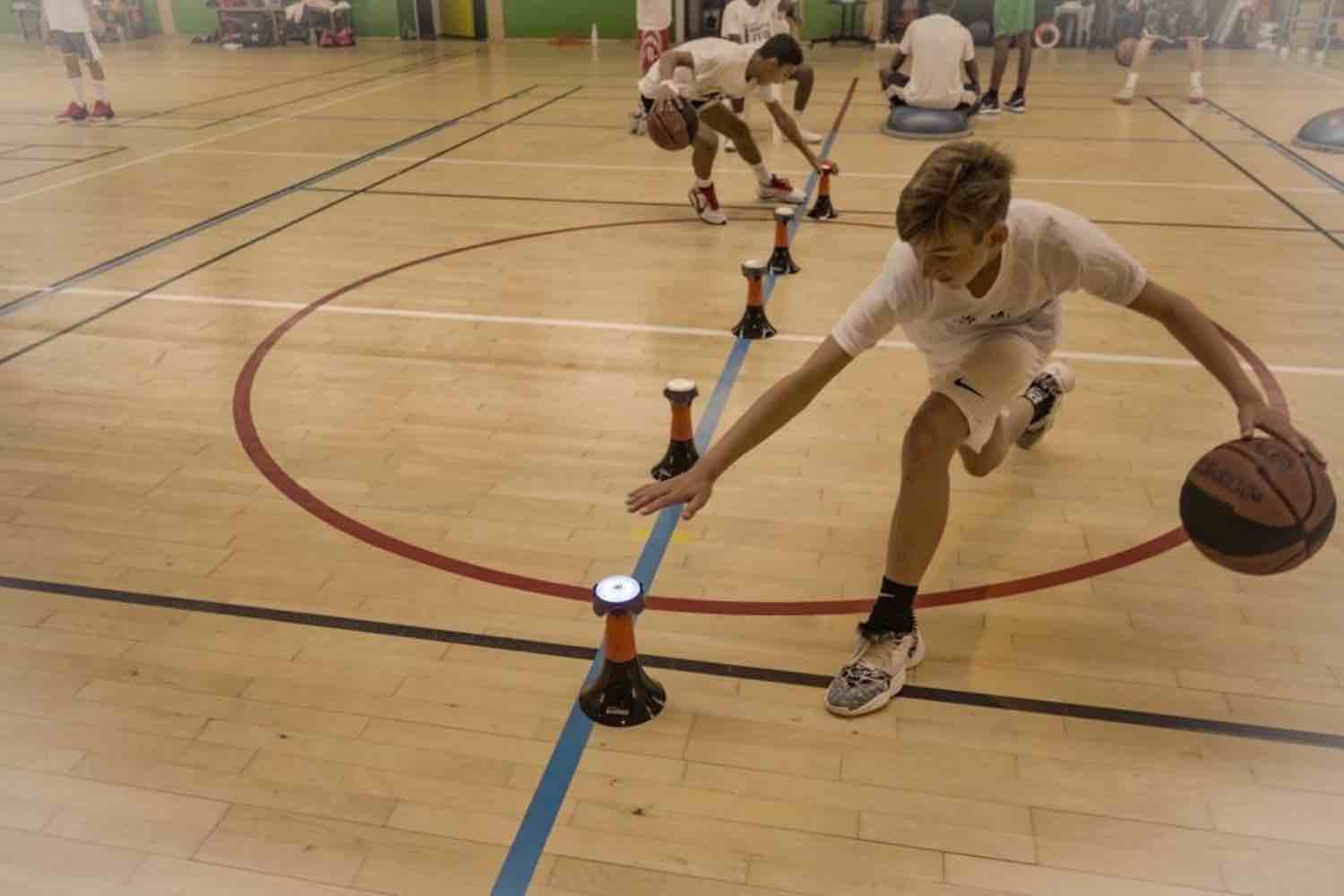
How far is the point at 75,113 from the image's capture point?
1086 centimetres

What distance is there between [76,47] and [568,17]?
8844 millimetres

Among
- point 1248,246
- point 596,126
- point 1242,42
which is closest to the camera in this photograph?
point 1248,246

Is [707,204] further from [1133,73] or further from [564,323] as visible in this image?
[1133,73]

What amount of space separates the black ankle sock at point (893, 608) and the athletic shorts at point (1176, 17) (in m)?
13.2

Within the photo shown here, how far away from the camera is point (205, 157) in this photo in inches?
357

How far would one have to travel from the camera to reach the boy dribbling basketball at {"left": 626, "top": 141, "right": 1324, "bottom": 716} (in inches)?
84.4

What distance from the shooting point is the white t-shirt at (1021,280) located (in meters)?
2.40

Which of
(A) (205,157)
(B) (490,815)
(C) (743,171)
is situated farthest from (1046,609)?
(A) (205,157)

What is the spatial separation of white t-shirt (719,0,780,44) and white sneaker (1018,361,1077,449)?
579 centimetres

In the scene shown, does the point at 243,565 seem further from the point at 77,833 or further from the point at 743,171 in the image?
the point at 743,171

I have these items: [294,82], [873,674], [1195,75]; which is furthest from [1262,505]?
[294,82]

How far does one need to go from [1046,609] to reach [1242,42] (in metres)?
16.2

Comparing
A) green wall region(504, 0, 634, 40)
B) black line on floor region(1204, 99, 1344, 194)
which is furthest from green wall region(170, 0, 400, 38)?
black line on floor region(1204, 99, 1344, 194)

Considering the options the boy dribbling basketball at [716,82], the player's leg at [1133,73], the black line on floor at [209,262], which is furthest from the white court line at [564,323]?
the player's leg at [1133,73]
